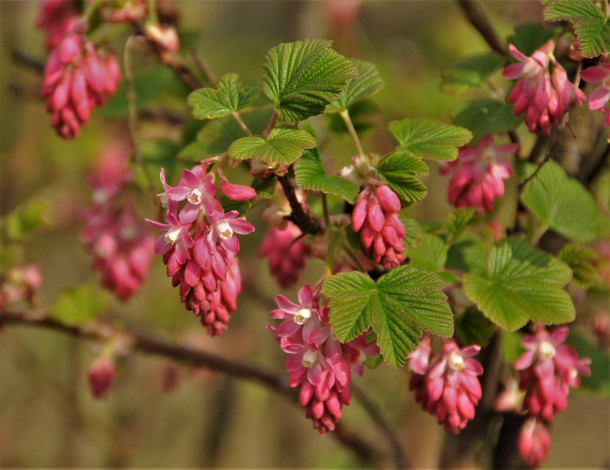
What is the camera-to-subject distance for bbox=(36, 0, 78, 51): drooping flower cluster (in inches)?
69.9

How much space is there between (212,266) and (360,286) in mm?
212

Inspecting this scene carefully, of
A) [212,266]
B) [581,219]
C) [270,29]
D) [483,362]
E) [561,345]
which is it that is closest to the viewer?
[212,266]

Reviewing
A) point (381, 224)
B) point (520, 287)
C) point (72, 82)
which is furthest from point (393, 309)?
point (72, 82)

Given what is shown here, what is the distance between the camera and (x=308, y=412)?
0.97 m

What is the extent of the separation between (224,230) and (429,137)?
0.39 m

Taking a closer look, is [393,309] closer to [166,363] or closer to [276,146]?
[276,146]

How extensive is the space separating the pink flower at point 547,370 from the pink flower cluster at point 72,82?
0.97 metres

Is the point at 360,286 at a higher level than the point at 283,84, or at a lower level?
lower

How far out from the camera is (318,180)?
3.12ft

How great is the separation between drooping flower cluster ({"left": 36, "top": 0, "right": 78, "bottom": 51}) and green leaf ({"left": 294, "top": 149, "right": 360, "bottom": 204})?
3.63ft

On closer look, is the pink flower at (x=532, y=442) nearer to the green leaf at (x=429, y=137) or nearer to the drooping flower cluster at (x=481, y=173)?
the drooping flower cluster at (x=481, y=173)

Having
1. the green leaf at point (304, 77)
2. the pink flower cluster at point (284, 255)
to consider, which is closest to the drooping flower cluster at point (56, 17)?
the pink flower cluster at point (284, 255)

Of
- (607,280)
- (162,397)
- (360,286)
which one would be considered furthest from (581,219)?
(162,397)

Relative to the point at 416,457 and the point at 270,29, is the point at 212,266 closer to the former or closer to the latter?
the point at 416,457
